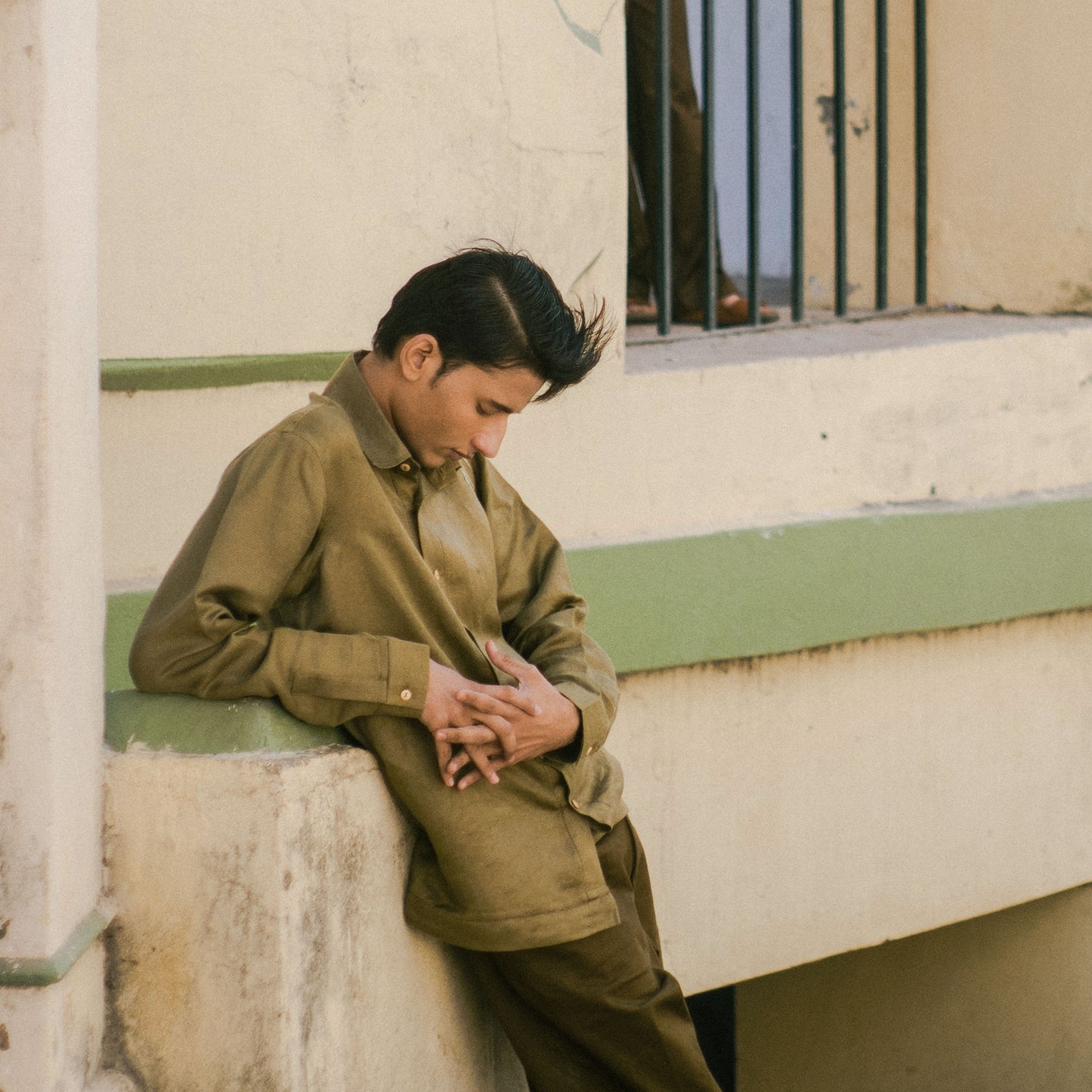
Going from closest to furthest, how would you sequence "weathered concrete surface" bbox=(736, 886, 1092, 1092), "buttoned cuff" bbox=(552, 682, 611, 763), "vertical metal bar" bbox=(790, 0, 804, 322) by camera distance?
"buttoned cuff" bbox=(552, 682, 611, 763) → "vertical metal bar" bbox=(790, 0, 804, 322) → "weathered concrete surface" bbox=(736, 886, 1092, 1092)

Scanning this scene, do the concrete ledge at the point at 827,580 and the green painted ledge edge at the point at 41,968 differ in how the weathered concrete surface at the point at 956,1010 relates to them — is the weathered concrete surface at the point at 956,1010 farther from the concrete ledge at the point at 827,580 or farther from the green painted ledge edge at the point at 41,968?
the green painted ledge edge at the point at 41,968

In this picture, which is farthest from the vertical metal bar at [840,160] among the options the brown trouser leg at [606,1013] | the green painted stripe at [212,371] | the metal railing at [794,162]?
the brown trouser leg at [606,1013]

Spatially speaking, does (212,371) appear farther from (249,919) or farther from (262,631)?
(249,919)

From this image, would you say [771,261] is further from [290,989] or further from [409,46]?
[290,989]

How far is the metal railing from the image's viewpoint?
3244 millimetres

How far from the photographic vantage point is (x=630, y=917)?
2102 mm

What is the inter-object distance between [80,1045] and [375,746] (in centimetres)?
47

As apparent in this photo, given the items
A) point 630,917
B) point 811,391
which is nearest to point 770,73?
point 811,391

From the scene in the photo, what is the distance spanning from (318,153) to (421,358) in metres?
0.90

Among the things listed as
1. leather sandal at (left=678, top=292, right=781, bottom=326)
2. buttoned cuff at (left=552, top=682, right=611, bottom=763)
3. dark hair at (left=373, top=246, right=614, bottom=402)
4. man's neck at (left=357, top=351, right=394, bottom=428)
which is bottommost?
buttoned cuff at (left=552, top=682, right=611, bottom=763)

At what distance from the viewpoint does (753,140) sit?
336 centimetres

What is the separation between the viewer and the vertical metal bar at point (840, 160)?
3.51 m

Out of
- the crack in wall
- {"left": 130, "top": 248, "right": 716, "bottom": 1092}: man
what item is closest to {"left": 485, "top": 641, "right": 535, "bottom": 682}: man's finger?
{"left": 130, "top": 248, "right": 716, "bottom": 1092}: man

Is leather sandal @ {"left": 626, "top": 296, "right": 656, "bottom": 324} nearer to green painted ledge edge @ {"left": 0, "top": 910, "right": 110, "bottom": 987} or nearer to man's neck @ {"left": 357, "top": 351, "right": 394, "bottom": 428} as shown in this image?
man's neck @ {"left": 357, "top": 351, "right": 394, "bottom": 428}
